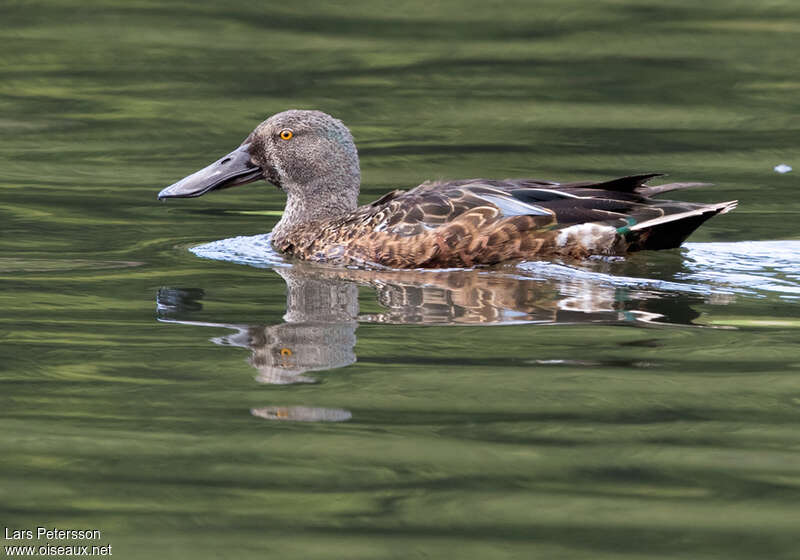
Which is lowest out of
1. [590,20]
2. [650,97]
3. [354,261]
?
[354,261]

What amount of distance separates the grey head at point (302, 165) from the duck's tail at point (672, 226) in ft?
6.82

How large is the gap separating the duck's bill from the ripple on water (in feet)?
1.37

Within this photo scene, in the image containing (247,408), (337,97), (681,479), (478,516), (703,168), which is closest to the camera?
(478,516)

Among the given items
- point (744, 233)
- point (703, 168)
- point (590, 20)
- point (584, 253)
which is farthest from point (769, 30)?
point (584, 253)

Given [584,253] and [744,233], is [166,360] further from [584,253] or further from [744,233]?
[744,233]

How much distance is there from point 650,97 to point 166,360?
8691 millimetres

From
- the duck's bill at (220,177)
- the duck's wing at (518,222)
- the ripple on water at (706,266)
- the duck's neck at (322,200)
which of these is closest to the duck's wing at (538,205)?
the duck's wing at (518,222)

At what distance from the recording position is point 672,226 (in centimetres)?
873

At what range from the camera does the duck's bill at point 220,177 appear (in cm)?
974

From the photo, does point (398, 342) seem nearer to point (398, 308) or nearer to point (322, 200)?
point (398, 308)

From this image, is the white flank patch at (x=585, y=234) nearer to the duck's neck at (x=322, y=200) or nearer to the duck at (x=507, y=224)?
the duck at (x=507, y=224)

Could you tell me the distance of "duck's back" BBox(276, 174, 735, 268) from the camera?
28.1 ft

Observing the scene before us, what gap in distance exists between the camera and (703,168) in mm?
11828

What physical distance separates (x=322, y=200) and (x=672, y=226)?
7.90 ft
